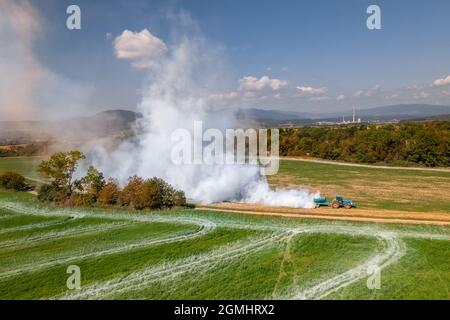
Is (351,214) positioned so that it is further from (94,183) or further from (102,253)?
(94,183)

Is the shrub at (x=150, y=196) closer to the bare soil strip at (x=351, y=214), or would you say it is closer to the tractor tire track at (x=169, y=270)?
the bare soil strip at (x=351, y=214)

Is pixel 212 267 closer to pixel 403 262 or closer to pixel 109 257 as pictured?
pixel 109 257

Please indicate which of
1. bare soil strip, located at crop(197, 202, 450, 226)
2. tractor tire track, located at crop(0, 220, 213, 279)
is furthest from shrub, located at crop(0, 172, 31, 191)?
tractor tire track, located at crop(0, 220, 213, 279)

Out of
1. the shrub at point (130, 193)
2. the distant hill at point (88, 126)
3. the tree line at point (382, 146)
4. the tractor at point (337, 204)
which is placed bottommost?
the tractor at point (337, 204)

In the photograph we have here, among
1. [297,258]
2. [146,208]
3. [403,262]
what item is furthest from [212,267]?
[146,208]

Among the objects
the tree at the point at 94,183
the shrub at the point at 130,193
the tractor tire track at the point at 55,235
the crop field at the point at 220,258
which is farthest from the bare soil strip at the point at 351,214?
the tree at the point at 94,183

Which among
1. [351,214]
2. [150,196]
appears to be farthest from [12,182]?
[351,214]
